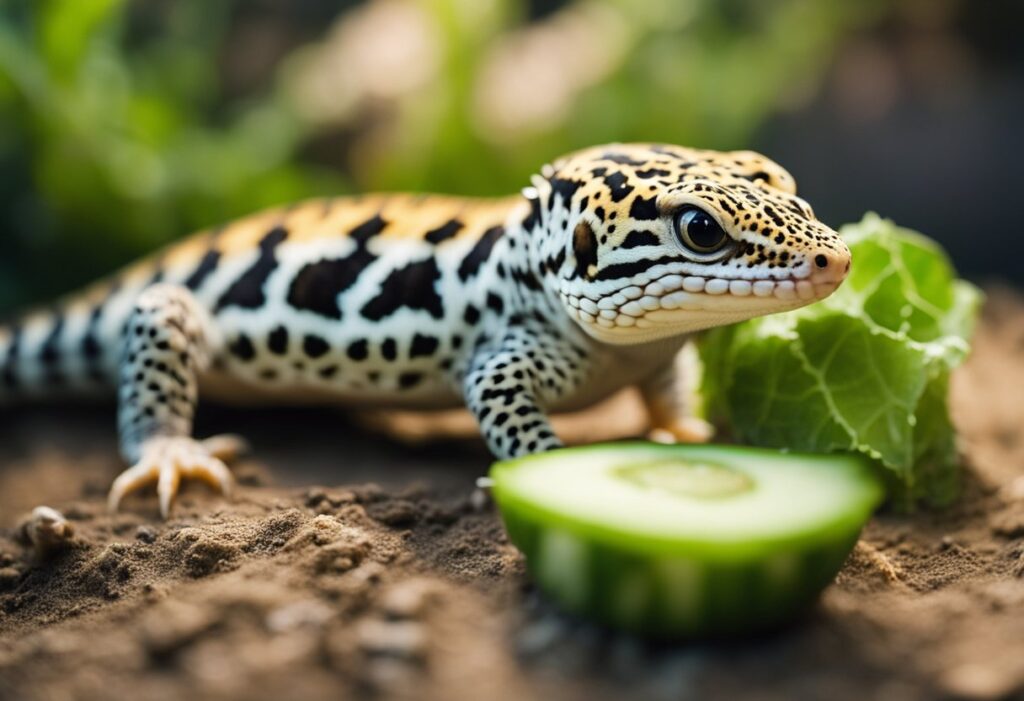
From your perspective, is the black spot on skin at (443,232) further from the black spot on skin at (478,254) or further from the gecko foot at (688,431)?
the gecko foot at (688,431)

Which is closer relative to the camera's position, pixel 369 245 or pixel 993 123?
pixel 369 245

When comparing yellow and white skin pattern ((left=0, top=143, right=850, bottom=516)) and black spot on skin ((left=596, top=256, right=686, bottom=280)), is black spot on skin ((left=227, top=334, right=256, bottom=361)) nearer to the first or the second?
yellow and white skin pattern ((left=0, top=143, right=850, bottom=516))

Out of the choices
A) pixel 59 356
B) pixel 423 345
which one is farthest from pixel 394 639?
pixel 59 356

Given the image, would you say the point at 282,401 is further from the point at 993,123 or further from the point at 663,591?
the point at 993,123

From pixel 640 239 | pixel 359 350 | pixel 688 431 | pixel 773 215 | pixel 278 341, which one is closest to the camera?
pixel 773 215

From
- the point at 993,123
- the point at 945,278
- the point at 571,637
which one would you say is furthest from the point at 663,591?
the point at 993,123

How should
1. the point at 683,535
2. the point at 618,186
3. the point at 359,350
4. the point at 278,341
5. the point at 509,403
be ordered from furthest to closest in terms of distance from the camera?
the point at 278,341 → the point at 359,350 → the point at 509,403 → the point at 618,186 → the point at 683,535

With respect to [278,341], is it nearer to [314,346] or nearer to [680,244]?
[314,346]
